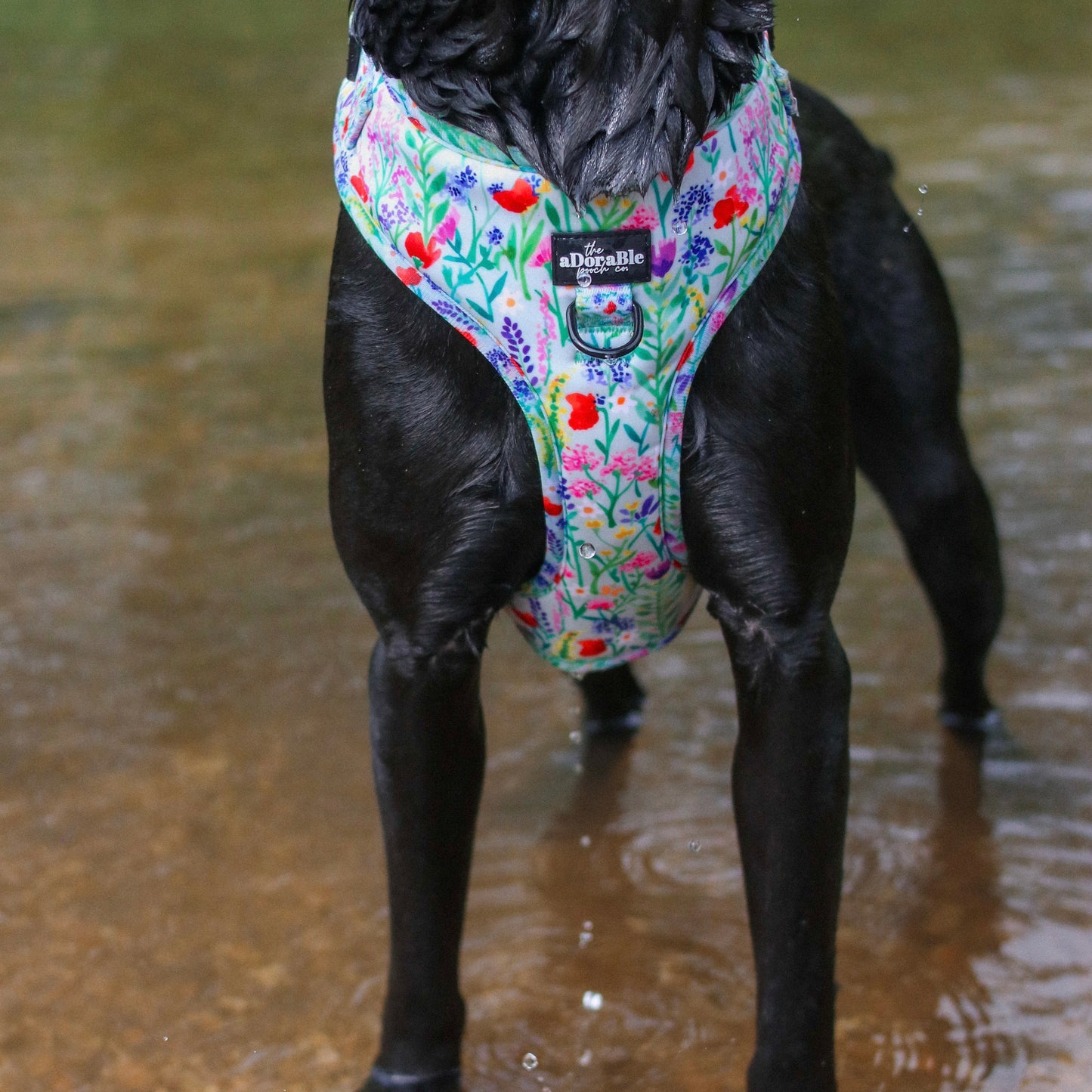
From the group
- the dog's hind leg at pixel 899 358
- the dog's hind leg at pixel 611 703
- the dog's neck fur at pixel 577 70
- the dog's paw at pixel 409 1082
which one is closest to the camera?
the dog's neck fur at pixel 577 70

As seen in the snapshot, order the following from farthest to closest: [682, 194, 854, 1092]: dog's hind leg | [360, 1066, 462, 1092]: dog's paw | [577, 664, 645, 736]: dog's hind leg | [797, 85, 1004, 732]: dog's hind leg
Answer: [577, 664, 645, 736]: dog's hind leg, [797, 85, 1004, 732]: dog's hind leg, [360, 1066, 462, 1092]: dog's paw, [682, 194, 854, 1092]: dog's hind leg

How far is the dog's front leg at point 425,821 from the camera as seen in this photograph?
208cm

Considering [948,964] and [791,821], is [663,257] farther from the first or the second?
[948,964]

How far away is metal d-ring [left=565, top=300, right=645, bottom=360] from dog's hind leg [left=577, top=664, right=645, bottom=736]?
1431 mm

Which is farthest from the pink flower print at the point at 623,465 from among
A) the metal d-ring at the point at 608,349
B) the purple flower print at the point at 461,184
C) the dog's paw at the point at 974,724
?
the dog's paw at the point at 974,724

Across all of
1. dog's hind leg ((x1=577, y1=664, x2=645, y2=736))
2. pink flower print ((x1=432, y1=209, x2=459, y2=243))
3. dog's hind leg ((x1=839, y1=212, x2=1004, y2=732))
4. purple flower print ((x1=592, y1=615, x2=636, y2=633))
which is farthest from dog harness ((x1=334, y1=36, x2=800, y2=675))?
dog's hind leg ((x1=577, y1=664, x2=645, y2=736))

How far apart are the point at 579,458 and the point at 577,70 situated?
16.5 inches

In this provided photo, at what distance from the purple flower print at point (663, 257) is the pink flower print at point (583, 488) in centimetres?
24

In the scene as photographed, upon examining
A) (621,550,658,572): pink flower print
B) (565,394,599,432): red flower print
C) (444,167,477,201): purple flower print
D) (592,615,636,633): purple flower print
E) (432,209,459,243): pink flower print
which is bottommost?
(592,615,636,633): purple flower print

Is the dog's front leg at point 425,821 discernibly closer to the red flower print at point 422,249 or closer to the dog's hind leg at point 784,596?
the dog's hind leg at point 784,596

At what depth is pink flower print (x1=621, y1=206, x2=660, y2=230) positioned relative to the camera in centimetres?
182

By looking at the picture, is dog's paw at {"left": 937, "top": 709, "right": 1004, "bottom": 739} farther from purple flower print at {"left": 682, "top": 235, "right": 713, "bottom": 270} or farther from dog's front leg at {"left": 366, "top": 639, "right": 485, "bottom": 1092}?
purple flower print at {"left": 682, "top": 235, "right": 713, "bottom": 270}

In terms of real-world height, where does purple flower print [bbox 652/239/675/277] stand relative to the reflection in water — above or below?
above

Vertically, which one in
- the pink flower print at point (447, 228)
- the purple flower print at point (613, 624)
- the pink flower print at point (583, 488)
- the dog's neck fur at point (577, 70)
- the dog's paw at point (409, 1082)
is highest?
the dog's neck fur at point (577, 70)
